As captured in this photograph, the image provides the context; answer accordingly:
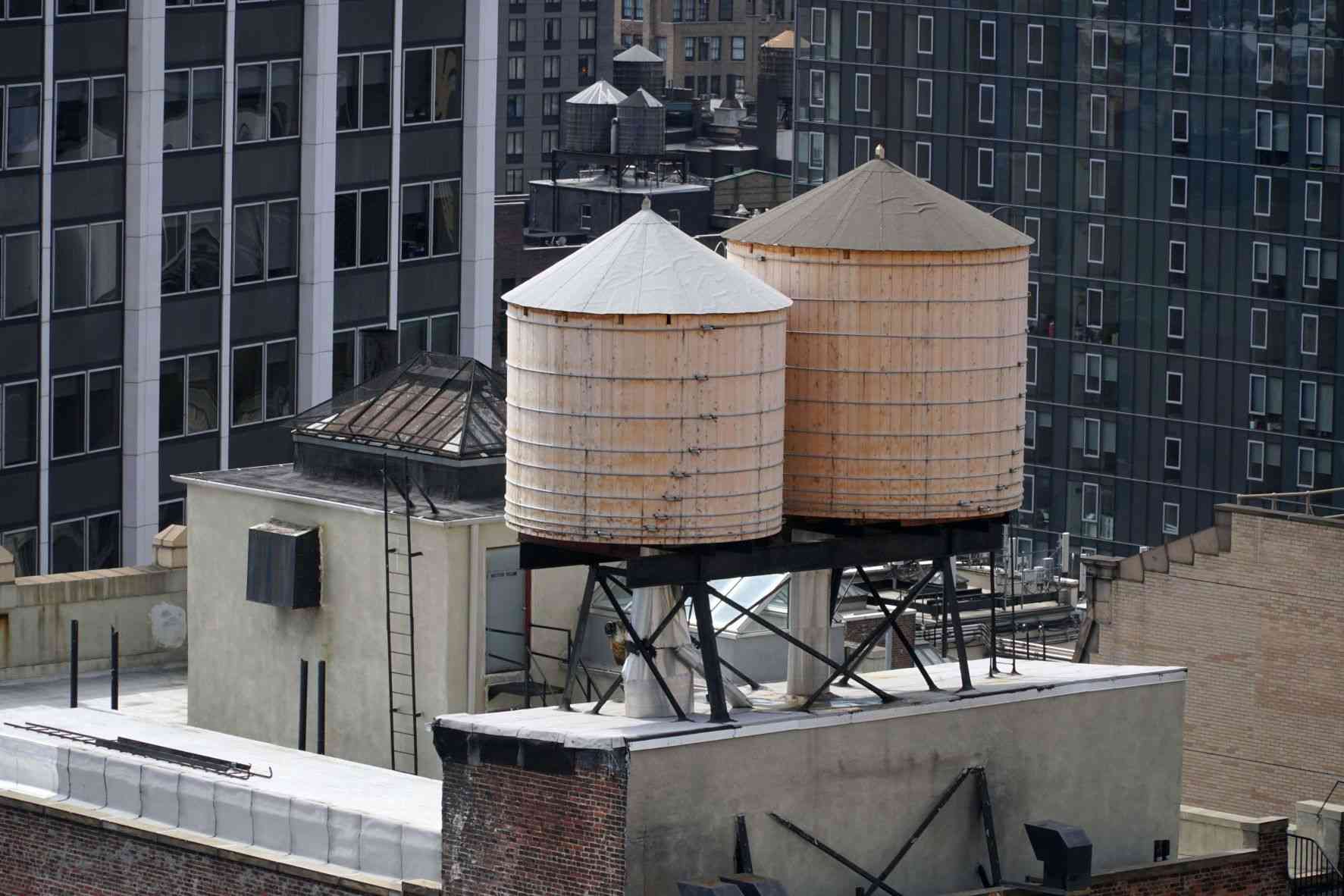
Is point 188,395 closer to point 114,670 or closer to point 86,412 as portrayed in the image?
point 86,412

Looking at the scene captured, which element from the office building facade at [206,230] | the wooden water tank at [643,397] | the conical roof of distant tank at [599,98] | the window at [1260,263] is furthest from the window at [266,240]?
the conical roof of distant tank at [599,98]

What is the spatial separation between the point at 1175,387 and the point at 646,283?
394ft

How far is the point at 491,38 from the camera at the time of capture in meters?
106

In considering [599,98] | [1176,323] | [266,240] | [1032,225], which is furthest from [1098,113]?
[266,240]

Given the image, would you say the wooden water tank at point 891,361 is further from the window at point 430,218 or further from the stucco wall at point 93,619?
the window at point 430,218

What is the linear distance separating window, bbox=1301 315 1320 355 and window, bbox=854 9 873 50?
27823mm

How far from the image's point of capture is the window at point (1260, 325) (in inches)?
5930

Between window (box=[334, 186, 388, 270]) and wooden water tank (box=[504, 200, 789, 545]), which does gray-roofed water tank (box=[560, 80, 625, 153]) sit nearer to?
window (box=[334, 186, 388, 270])

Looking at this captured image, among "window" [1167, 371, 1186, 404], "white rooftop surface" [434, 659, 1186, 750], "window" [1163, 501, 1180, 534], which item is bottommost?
"window" [1163, 501, 1180, 534]

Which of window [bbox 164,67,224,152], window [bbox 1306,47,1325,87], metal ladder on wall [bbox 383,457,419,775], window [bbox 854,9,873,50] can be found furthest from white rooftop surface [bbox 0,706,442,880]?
window [bbox 854,9,873,50]

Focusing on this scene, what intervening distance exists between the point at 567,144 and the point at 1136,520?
3790cm

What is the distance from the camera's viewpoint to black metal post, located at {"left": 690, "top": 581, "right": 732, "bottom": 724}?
125 feet

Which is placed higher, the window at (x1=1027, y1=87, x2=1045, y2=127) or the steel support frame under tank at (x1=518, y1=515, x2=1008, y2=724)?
the window at (x1=1027, y1=87, x2=1045, y2=127)

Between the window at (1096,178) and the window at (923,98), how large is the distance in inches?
383
